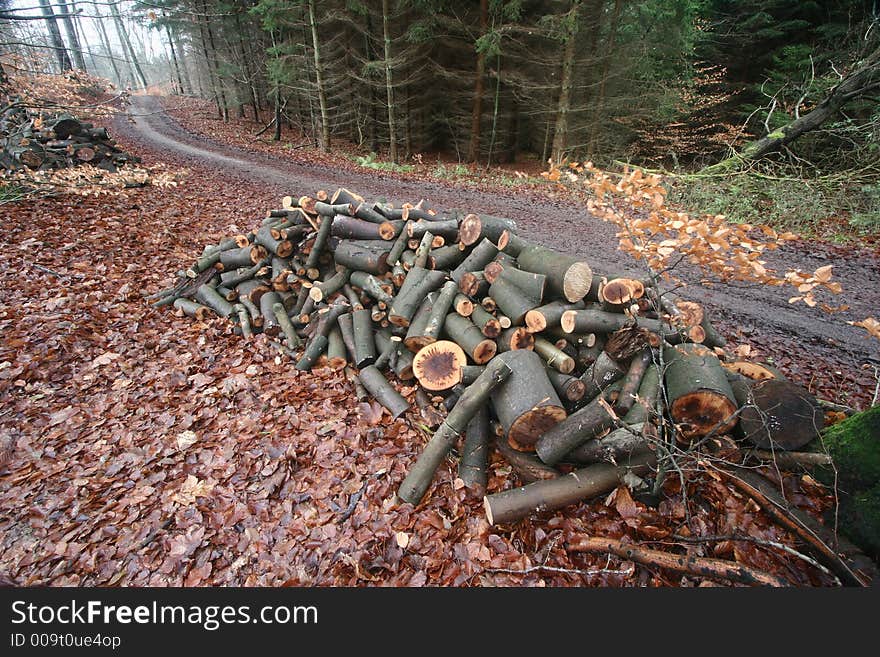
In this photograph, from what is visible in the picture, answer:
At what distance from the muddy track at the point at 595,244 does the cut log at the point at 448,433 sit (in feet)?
15.3

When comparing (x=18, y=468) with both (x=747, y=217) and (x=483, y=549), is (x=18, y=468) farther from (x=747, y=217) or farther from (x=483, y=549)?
(x=747, y=217)

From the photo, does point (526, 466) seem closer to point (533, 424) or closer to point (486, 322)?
point (533, 424)

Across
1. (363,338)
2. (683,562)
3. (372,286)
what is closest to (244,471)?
(363,338)

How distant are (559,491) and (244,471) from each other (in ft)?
10.5

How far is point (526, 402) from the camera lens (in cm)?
356

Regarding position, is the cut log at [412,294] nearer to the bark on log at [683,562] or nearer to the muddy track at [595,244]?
the bark on log at [683,562]

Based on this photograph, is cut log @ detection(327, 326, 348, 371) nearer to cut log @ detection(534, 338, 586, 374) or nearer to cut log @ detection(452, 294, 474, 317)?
cut log @ detection(452, 294, 474, 317)

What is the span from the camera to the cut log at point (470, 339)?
171 inches

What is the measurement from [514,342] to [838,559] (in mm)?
2936

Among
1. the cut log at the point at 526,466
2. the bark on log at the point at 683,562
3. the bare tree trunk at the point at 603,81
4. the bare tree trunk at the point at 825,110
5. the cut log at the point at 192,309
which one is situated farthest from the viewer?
the bare tree trunk at the point at 603,81

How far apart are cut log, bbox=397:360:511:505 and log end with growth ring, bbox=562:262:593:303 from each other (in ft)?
3.89

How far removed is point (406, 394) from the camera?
4910mm

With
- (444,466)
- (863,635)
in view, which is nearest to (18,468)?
(444,466)

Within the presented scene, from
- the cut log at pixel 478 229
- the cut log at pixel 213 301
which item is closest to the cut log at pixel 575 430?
the cut log at pixel 478 229
